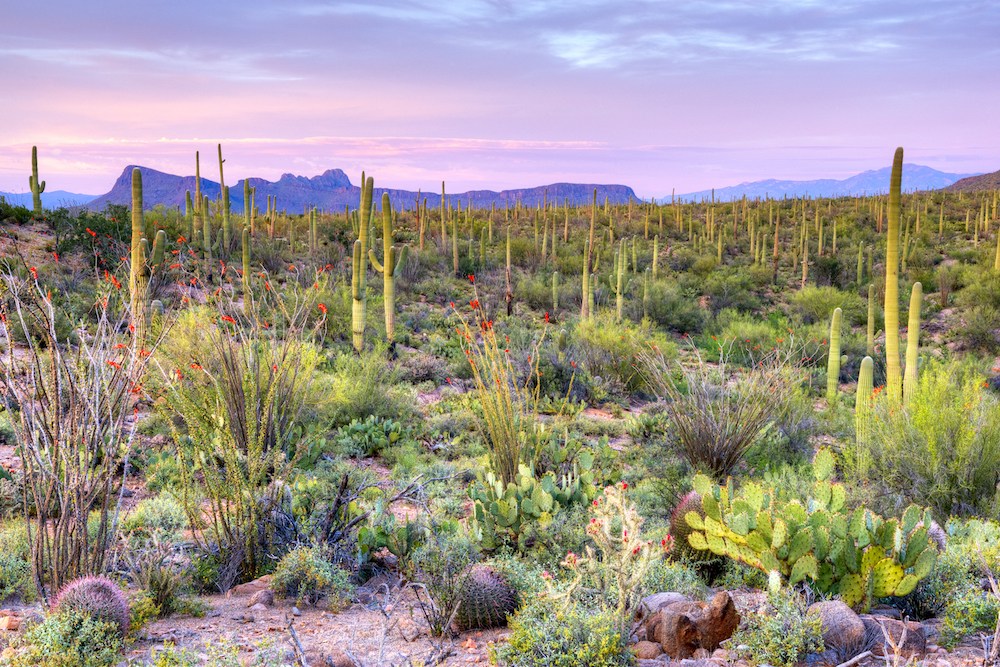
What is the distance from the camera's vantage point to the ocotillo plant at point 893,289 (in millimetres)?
9180

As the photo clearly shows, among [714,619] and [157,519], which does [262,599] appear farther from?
[714,619]

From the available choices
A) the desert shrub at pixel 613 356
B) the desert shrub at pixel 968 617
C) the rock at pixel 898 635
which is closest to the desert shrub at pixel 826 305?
the desert shrub at pixel 613 356

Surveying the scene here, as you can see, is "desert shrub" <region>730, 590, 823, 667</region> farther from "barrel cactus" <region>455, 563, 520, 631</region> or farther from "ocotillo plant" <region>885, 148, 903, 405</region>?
"ocotillo plant" <region>885, 148, 903, 405</region>

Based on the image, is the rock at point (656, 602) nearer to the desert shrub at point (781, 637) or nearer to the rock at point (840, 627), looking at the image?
the desert shrub at point (781, 637)

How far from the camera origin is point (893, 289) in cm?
934

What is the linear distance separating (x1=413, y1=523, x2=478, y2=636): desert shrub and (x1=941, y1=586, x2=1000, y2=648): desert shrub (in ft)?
8.05

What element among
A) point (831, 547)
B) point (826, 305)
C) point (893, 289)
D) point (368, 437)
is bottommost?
point (368, 437)

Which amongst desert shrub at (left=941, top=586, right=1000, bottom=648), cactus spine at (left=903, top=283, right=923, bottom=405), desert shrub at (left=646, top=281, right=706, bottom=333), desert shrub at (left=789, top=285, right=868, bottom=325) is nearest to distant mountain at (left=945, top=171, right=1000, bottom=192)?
→ desert shrub at (left=789, top=285, right=868, bottom=325)

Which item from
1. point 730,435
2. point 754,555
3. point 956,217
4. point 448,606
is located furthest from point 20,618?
point 956,217

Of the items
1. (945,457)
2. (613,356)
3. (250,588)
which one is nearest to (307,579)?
(250,588)

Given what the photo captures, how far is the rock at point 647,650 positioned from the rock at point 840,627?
0.79 m

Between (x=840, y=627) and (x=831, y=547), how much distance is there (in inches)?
30.6

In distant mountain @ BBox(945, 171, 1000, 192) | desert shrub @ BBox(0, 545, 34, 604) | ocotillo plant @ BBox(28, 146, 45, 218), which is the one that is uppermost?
distant mountain @ BBox(945, 171, 1000, 192)

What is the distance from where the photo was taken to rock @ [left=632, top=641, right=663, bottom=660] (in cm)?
368
